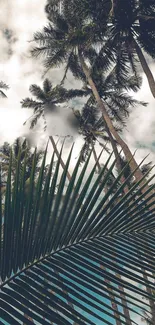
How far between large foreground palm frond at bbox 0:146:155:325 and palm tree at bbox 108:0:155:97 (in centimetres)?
1430

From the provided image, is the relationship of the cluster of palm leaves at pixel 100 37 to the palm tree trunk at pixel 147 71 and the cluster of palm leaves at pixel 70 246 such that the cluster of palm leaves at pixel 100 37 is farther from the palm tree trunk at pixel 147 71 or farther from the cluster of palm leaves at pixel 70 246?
the cluster of palm leaves at pixel 70 246

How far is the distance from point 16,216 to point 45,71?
769 inches

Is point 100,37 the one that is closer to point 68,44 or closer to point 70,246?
point 68,44

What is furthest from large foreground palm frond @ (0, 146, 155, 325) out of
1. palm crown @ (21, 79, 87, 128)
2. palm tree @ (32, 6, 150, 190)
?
palm crown @ (21, 79, 87, 128)

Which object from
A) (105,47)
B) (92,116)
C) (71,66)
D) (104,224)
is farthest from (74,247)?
(92,116)

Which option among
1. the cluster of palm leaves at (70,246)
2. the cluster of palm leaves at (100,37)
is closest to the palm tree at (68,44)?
the cluster of palm leaves at (100,37)

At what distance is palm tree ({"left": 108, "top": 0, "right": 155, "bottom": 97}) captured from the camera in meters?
15.1

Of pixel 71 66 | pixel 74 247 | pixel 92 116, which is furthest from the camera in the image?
pixel 92 116

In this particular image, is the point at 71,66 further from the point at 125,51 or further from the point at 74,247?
the point at 74,247

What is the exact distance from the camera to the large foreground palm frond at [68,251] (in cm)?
128

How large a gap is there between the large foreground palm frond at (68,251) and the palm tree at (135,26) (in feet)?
46.9

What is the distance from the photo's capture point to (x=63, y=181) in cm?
138

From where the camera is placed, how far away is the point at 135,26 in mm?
15711

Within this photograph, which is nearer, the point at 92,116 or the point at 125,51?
the point at 125,51
